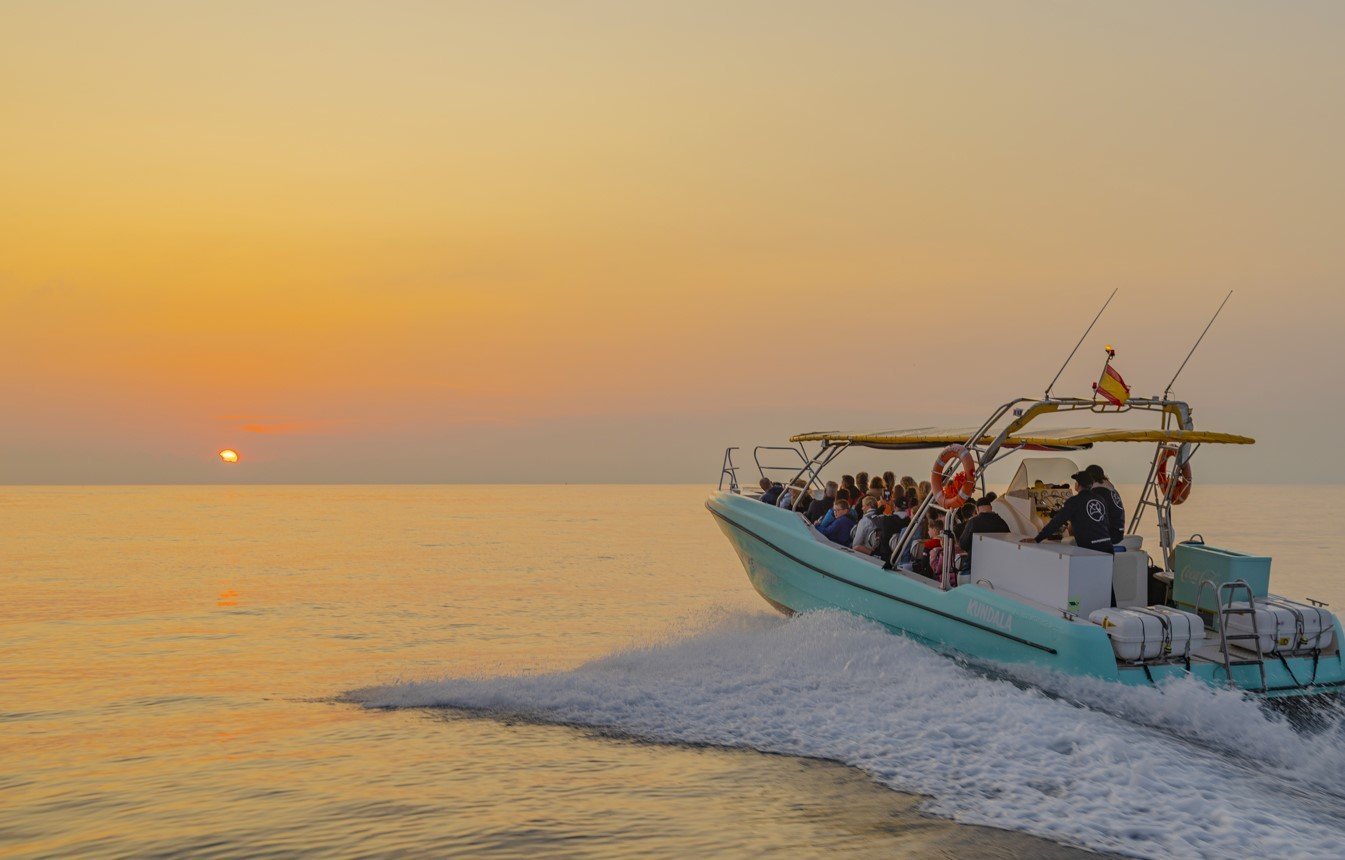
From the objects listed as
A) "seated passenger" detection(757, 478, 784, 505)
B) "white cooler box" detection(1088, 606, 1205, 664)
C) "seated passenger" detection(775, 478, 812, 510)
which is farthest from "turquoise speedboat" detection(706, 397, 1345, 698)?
"seated passenger" detection(757, 478, 784, 505)

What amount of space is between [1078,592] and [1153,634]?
25.9 inches

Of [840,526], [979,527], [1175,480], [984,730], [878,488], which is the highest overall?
[1175,480]

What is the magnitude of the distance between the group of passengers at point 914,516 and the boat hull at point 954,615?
11.7 inches

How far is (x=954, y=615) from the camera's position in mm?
8695

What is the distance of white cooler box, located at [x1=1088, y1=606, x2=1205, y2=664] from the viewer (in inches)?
291

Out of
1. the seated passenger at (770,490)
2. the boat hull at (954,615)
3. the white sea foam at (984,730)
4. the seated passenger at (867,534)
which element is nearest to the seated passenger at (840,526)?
the boat hull at (954,615)

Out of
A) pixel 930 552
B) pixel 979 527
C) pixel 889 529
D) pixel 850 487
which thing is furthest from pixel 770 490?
pixel 979 527

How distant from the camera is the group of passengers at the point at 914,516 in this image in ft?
27.1

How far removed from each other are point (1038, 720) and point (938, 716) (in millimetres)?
709

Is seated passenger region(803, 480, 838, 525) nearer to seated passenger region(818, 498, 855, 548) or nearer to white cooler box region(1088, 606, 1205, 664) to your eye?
seated passenger region(818, 498, 855, 548)

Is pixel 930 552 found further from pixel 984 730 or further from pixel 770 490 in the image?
pixel 770 490

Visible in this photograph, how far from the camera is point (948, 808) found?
18.6 feet

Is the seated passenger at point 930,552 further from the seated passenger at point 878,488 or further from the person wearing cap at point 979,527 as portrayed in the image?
the seated passenger at point 878,488

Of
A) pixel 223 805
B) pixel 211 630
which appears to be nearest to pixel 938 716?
pixel 223 805
